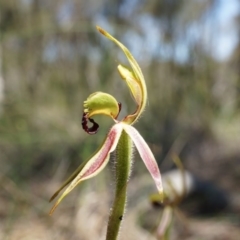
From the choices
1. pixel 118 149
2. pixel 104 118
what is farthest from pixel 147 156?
pixel 104 118

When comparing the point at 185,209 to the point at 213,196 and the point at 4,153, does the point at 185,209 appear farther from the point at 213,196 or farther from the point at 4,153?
the point at 4,153

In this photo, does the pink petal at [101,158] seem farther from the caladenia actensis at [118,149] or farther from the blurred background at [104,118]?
the blurred background at [104,118]

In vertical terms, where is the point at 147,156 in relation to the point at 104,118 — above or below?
above

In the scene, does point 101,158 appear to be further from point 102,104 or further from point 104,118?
point 104,118

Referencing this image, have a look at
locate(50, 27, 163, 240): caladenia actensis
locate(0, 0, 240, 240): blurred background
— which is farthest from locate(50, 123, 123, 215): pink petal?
locate(0, 0, 240, 240): blurred background

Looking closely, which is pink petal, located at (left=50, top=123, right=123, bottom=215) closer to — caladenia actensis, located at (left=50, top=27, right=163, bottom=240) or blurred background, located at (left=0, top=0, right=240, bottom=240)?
caladenia actensis, located at (left=50, top=27, right=163, bottom=240)

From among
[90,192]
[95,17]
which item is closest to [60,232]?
[90,192]

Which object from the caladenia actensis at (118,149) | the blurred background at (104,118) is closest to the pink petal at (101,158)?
the caladenia actensis at (118,149)
